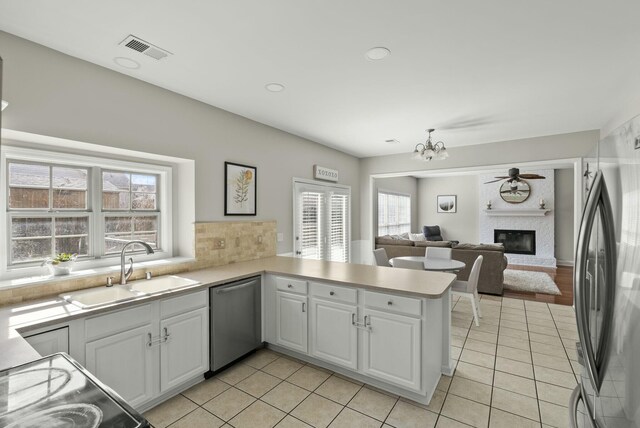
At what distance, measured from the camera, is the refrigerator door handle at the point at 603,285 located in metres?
0.98

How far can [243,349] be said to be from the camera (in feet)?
9.30

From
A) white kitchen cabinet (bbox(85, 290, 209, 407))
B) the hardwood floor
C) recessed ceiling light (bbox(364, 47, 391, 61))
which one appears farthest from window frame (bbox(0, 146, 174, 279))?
the hardwood floor

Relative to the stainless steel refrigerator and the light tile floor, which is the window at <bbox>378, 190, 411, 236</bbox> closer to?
the light tile floor

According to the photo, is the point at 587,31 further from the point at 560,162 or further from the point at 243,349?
the point at 243,349

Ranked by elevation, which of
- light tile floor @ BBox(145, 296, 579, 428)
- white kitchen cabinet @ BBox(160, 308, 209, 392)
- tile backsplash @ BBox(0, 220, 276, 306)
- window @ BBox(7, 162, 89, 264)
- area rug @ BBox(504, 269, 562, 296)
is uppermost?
window @ BBox(7, 162, 89, 264)

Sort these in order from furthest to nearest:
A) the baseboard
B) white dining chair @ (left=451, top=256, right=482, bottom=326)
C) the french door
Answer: the baseboard → the french door → white dining chair @ (left=451, top=256, right=482, bottom=326)

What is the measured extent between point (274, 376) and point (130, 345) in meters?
1.17

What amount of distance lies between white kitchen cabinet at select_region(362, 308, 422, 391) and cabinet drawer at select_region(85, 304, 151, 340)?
63.3 inches

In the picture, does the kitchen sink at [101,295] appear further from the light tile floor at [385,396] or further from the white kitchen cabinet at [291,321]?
the white kitchen cabinet at [291,321]

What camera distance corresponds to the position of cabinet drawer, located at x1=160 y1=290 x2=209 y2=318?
225 centimetres

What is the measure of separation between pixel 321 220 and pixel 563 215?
7.05 m

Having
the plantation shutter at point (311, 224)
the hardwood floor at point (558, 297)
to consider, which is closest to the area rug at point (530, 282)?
the hardwood floor at point (558, 297)

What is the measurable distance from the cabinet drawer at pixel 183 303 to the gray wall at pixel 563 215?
9.03 metres

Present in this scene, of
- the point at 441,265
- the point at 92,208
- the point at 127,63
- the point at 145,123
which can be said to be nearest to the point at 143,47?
the point at 127,63
